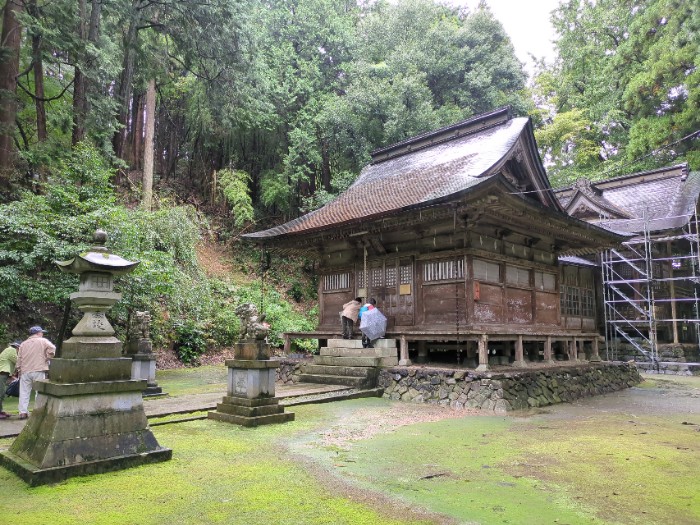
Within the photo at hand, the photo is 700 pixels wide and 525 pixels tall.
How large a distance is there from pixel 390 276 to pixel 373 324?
6.12ft

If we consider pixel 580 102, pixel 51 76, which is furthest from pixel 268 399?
pixel 580 102

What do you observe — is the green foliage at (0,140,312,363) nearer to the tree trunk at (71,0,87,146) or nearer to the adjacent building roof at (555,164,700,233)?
the tree trunk at (71,0,87,146)

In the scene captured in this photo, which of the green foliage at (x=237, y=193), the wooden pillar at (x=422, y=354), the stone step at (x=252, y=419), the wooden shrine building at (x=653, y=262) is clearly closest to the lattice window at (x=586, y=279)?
the wooden shrine building at (x=653, y=262)

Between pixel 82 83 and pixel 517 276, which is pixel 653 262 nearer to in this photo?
pixel 517 276

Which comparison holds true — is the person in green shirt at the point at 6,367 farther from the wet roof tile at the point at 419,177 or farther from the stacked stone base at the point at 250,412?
the wet roof tile at the point at 419,177

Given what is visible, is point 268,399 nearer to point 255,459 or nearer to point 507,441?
point 255,459

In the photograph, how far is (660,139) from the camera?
25.3 metres

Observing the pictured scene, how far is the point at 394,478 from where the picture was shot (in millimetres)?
5121

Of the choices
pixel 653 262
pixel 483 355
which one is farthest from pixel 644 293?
pixel 483 355

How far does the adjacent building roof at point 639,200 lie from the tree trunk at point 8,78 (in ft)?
79.5

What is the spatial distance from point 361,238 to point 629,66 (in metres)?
24.4

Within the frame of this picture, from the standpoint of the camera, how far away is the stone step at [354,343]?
496 inches

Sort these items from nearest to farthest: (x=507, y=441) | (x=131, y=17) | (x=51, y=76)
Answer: (x=507, y=441) → (x=131, y=17) → (x=51, y=76)

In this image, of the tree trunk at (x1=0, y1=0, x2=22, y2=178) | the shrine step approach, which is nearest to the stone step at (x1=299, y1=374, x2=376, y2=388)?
the shrine step approach
